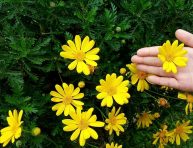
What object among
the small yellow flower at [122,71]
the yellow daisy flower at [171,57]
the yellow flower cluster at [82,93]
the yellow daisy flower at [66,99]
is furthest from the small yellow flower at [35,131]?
the yellow daisy flower at [171,57]

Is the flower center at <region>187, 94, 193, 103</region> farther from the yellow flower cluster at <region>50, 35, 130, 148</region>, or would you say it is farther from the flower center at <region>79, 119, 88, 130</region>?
the flower center at <region>79, 119, 88, 130</region>

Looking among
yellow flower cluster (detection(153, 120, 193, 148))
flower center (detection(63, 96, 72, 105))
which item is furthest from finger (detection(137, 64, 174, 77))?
yellow flower cluster (detection(153, 120, 193, 148))

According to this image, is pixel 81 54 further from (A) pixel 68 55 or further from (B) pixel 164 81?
(B) pixel 164 81

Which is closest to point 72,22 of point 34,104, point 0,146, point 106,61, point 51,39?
point 51,39

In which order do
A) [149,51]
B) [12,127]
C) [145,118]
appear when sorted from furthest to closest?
[145,118] → [149,51] → [12,127]

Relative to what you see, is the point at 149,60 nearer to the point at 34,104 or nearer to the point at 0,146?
the point at 34,104

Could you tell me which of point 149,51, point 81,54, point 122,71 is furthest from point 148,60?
point 81,54
